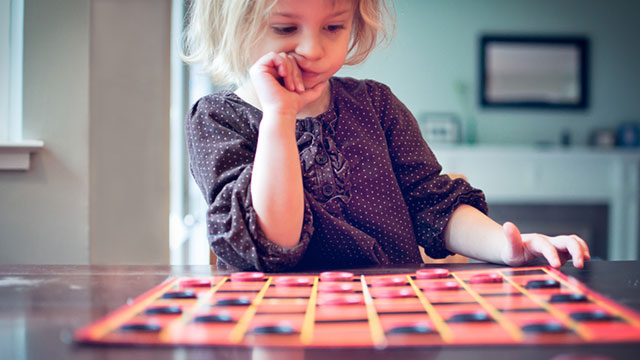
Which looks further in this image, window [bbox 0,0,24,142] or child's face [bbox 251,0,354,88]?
window [bbox 0,0,24,142]

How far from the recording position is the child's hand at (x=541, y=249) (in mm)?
761

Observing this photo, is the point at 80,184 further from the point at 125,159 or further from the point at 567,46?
the point at 567,46

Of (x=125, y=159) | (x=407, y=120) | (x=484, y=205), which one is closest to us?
(x=484, y=205)

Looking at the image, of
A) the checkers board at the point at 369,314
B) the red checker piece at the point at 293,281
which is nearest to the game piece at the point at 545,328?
the checkers board at the point at 369,314

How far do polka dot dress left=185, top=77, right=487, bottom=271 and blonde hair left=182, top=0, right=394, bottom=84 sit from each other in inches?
2.7

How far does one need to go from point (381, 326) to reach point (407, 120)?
76 centimetres

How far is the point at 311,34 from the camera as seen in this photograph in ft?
2.84

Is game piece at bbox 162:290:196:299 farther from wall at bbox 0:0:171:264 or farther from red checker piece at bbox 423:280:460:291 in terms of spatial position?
wall at bbox 0:0:171:264

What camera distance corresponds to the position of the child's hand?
0.76m

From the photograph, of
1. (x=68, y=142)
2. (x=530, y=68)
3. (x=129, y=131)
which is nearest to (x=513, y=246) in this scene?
(x=68, y=142)

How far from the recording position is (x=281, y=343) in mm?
419

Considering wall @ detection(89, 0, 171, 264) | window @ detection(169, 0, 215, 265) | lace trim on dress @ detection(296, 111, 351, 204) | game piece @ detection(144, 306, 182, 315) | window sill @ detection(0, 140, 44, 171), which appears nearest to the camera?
game piece @ detection(144, 306, 182, 315)

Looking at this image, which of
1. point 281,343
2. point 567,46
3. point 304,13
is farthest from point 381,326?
point 567,46

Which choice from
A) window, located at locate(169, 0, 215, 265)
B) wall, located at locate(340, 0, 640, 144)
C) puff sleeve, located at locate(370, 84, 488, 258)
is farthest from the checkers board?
wall, located at locate(340, 0, 640, 144)
